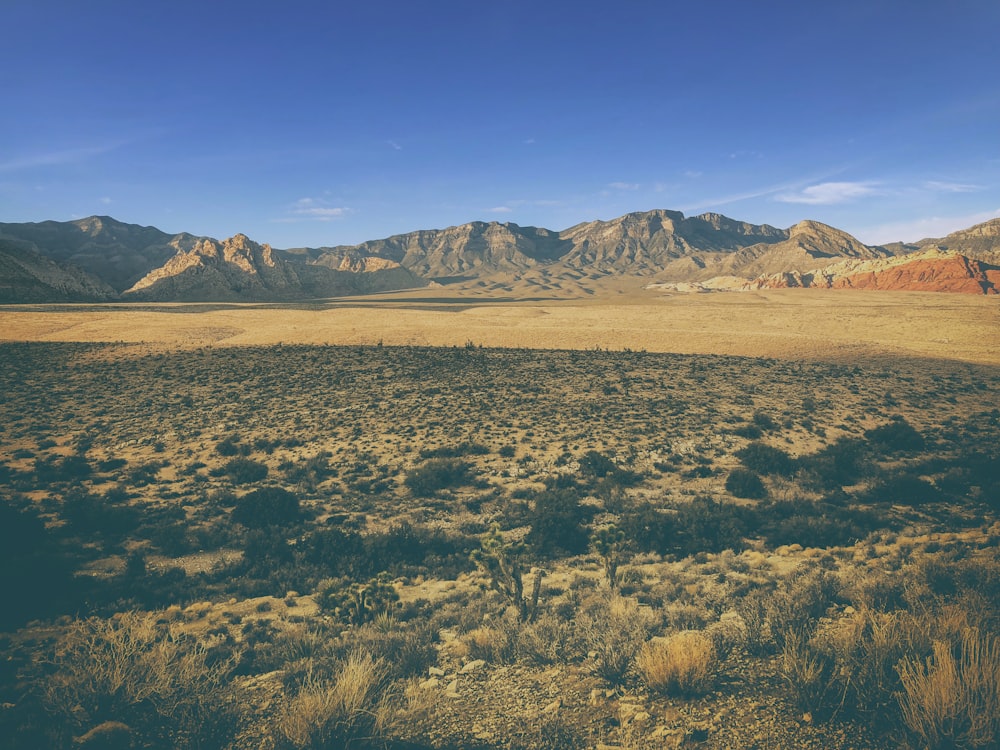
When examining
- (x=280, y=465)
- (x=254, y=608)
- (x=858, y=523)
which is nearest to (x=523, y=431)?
(x=280, y=465)

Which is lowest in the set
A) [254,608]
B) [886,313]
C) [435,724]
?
[254,608]

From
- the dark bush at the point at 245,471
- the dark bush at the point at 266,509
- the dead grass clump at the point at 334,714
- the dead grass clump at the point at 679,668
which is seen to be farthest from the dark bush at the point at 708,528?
the dark bush at the point at 245,471

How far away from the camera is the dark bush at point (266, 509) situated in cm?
1681

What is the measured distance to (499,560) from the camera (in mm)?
13227

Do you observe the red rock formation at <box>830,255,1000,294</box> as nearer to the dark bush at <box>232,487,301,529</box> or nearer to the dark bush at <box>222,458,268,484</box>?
the dark bush at <box>222,458,268,484</box>

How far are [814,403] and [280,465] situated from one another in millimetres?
30442

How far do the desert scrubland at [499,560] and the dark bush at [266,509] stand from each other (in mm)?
102

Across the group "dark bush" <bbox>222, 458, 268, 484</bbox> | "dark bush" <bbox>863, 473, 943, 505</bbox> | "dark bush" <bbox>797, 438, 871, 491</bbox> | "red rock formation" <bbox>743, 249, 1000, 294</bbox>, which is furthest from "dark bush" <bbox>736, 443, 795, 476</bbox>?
"red rock formation" <bbox>743, 249, 1000, 294</bbox>

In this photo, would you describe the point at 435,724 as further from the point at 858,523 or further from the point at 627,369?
the point at 627,369

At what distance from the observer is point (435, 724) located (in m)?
7.34

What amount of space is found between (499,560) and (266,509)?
8780 millimetres

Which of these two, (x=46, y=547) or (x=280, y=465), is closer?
(x=46, y=547)

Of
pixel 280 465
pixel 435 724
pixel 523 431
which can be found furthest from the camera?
pixel 523 431

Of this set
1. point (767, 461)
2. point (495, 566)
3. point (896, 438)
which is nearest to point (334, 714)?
point (495, 566)
